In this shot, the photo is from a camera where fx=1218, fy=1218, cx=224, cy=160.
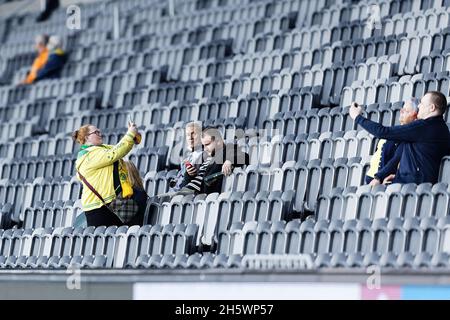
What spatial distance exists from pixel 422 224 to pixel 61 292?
101 inches

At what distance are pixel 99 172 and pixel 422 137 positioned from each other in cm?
269

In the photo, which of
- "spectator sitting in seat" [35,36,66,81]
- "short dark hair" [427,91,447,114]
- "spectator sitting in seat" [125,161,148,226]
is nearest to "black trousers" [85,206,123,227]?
"spectator sitting in seat" [125,161,148,226]

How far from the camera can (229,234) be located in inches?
336

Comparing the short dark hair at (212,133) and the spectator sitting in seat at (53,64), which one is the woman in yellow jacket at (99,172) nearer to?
the short dark hair at (212,133)

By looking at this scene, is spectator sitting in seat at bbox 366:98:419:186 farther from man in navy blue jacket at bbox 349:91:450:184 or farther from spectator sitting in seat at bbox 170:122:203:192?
spectator sitting in seat at bbox 170:122:203:192

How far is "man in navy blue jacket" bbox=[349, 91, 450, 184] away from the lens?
7.94 m

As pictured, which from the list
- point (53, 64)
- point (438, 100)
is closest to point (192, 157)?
point (438, 100)

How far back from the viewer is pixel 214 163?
30.6ft

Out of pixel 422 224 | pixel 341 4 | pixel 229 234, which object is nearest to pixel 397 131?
pixel 422 224

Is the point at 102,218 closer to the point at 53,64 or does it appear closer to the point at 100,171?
the point at 100,171

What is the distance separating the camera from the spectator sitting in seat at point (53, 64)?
1524cm

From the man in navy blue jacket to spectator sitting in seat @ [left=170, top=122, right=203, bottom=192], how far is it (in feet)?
5.55
